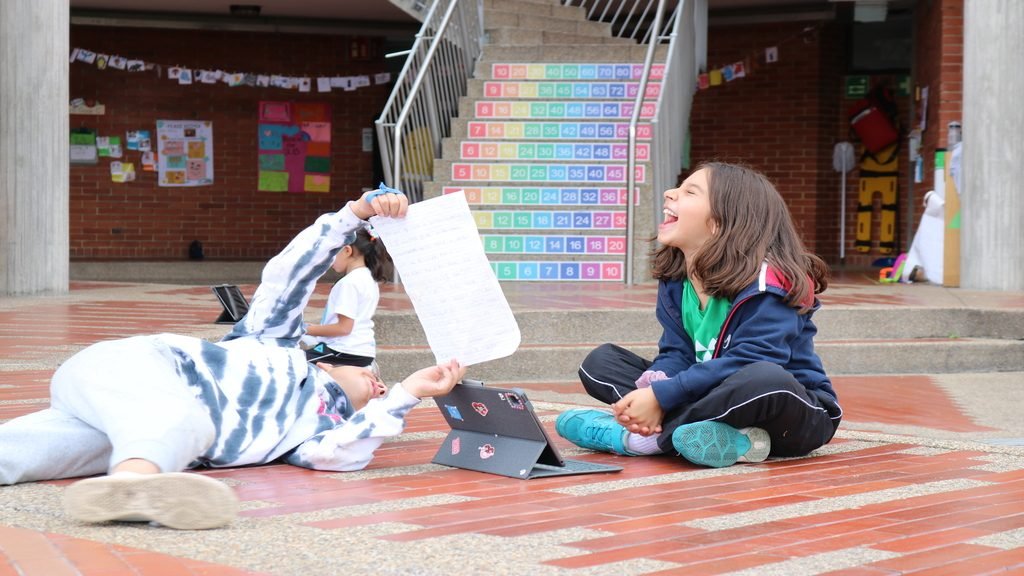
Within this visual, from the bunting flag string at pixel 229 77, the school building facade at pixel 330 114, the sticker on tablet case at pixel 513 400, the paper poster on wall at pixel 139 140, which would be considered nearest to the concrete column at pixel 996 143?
the school building facade at pixel 330 114

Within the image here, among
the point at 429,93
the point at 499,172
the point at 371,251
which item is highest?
the point at 429,93

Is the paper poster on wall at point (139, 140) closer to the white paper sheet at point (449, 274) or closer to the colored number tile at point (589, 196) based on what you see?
the colored number tile at point (589, 196)

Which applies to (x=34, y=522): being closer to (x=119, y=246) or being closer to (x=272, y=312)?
(x=272, y=312)

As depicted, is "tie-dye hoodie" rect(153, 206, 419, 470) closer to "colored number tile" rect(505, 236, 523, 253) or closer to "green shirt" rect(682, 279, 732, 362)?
"green shirt" rect(682, 279, 732, 362)

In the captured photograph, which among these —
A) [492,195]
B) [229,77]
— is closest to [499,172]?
[492,195]

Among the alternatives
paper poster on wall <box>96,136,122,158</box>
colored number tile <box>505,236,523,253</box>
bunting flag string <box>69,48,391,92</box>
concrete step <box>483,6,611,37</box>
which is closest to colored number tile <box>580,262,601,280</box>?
colored number tile <box>505,236,523,253</box>

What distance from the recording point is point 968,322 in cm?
694

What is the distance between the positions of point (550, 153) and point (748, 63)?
3.60 meters

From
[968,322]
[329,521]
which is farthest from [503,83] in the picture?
[329,521]

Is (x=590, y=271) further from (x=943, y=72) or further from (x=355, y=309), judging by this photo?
(x=355, y=309)

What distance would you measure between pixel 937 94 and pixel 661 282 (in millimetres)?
7694

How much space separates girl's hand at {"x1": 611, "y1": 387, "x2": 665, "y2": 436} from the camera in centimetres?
329

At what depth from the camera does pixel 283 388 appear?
3.24 meters

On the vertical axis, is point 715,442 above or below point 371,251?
below
